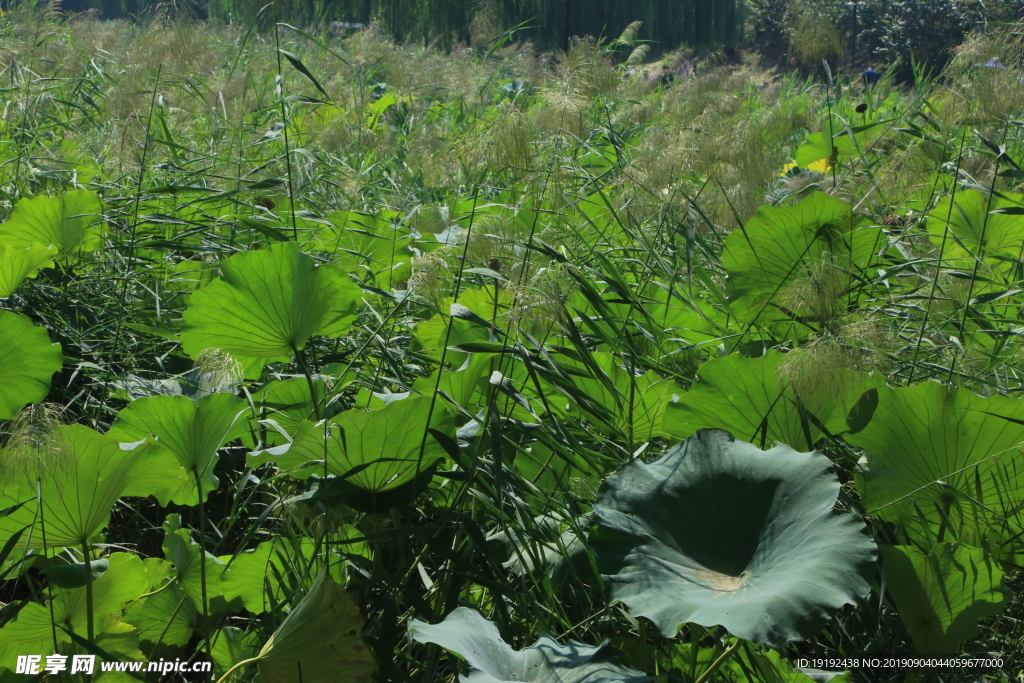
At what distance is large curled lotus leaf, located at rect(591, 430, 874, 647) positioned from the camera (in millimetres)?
856

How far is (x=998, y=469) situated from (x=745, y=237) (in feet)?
2.02

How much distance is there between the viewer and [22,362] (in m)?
1.28

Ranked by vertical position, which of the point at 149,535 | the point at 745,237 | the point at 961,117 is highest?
the point at 961,117

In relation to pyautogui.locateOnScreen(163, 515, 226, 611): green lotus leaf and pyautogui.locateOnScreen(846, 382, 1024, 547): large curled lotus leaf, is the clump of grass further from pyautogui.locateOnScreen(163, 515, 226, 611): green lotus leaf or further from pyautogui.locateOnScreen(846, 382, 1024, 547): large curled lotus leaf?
pyautogui.locateOnScreen(846, 382, 1024, 547): large curled lotus leaf

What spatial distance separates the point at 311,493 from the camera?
3.51 feet

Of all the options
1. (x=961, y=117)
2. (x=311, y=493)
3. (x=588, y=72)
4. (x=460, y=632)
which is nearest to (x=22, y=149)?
(x=588, y=72)

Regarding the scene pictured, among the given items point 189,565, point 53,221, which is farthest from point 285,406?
point 53,221

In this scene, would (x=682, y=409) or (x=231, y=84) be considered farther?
(x=231, y=84)

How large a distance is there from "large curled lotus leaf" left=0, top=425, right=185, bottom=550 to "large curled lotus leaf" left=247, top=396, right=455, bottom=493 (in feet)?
0.44

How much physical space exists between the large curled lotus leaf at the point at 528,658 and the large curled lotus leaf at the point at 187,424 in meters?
0.46

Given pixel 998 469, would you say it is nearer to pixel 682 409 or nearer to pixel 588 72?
pixel 682 409

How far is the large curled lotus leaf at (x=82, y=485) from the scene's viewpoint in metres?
1.01

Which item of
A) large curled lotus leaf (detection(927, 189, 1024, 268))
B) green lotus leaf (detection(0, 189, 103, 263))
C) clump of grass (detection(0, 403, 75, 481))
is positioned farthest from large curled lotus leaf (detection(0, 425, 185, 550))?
large curled lotus leaf (detection(927, 189, 1024, 268))

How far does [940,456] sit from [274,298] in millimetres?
958
